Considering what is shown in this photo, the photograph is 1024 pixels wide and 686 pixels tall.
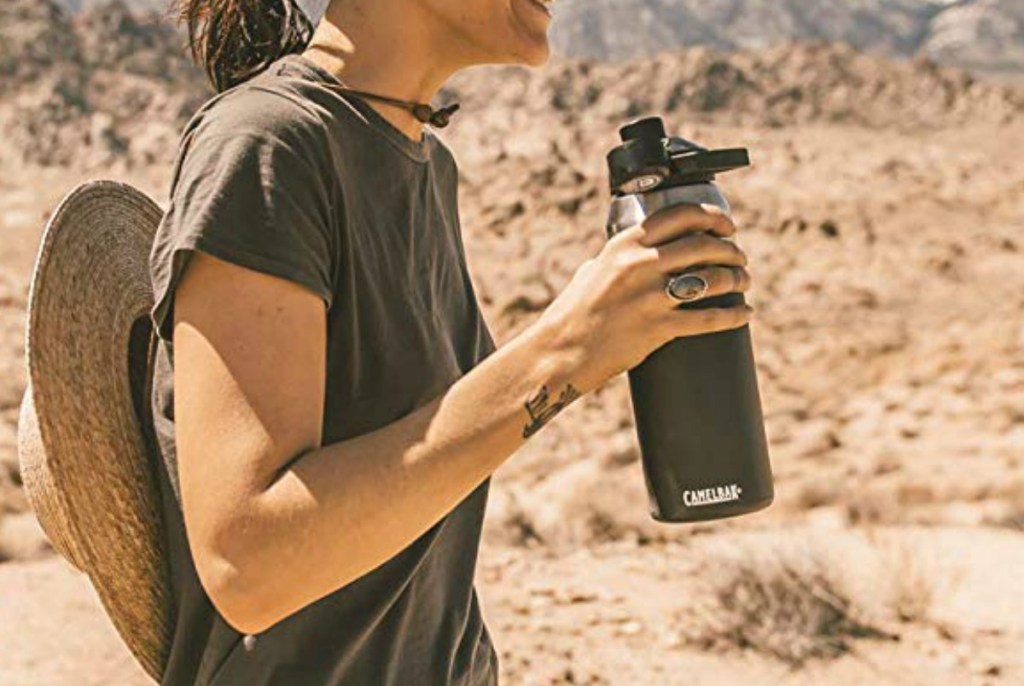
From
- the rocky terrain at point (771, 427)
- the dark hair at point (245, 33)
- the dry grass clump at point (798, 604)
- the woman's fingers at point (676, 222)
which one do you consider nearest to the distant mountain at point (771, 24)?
the rocky terrain at point (771, 427)

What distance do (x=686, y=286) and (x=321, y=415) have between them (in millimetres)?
349

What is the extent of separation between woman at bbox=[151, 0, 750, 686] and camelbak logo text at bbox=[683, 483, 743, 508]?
213mm

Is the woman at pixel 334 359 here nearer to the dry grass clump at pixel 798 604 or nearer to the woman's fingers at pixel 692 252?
the woman's fingers at pixel 692 252

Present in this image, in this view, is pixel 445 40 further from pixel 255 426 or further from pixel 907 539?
pixel 907 539

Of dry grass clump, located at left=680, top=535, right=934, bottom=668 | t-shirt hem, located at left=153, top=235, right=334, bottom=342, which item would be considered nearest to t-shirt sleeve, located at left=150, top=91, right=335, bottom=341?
t-shirt hem, located at left=153, top=235, right=334, bottom=342

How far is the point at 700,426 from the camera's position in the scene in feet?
4.26

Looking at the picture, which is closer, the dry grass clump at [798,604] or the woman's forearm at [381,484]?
the woman's forearm at [381,484]

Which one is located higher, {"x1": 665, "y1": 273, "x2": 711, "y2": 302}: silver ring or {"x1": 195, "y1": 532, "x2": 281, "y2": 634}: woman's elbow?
{"x1": 665, "y1": 273, "x2": 711, "y2": 302}: silver ring

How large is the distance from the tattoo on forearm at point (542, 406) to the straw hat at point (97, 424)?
1.55 ft

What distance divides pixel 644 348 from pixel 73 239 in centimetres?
69

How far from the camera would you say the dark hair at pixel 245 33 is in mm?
1566

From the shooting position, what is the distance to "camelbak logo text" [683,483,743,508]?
1303mm

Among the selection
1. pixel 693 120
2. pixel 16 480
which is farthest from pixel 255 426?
pixel 693 120

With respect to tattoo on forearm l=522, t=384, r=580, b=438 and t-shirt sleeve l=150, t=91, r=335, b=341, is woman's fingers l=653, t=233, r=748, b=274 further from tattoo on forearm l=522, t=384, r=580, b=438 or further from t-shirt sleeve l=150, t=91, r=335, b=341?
t-shirt sleeve l=150, t=91, r=335, b=341
